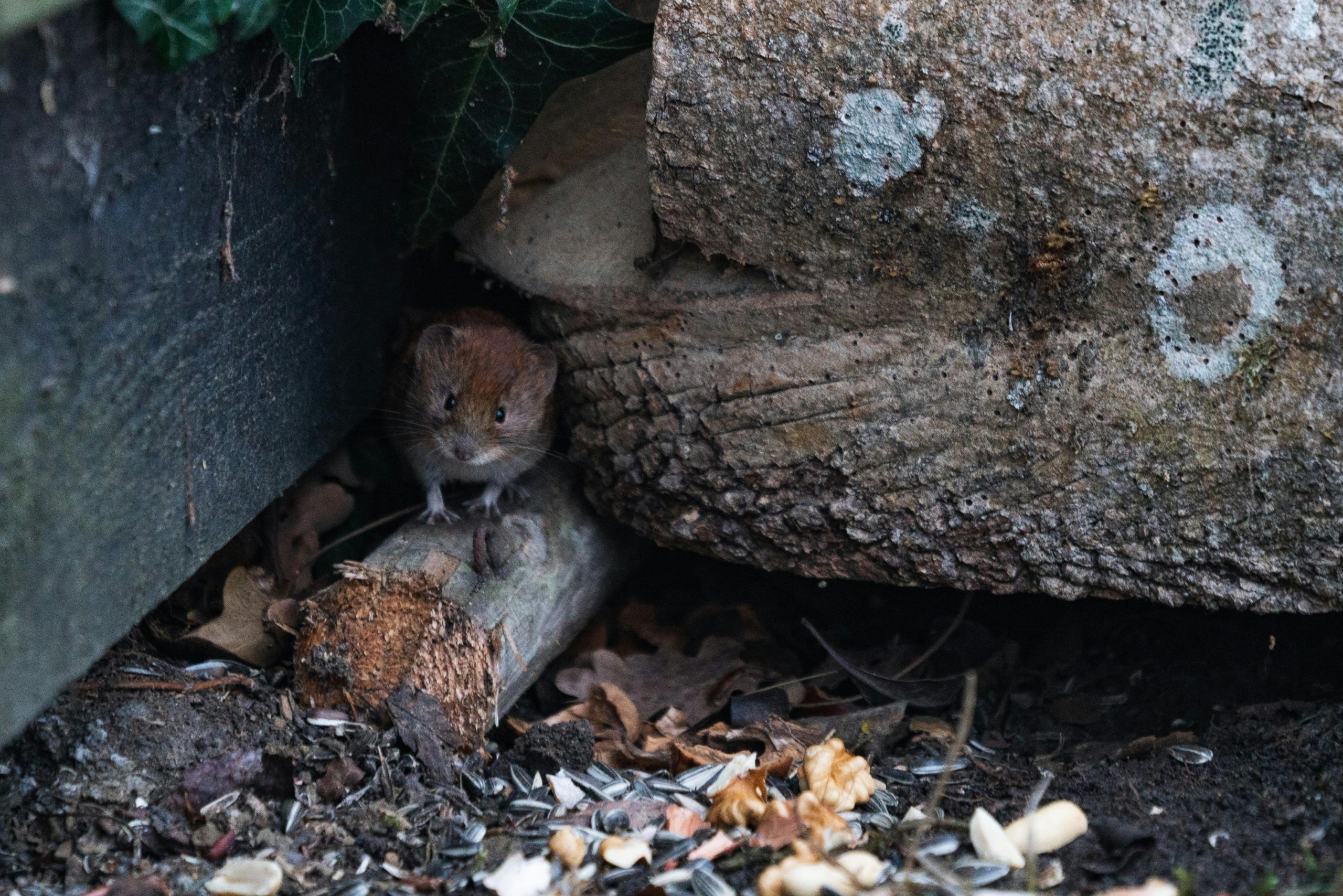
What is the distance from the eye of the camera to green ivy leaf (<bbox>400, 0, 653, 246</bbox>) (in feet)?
12.0

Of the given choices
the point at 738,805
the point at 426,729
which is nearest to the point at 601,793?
the point at 738,805

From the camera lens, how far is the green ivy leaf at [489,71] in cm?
364

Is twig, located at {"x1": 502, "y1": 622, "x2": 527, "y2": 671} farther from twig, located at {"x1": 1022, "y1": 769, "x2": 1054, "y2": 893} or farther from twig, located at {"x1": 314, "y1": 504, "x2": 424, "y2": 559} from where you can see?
twig, located at {"x1": 1022, "y1": 769, "x2": 1054, "y2": 893}

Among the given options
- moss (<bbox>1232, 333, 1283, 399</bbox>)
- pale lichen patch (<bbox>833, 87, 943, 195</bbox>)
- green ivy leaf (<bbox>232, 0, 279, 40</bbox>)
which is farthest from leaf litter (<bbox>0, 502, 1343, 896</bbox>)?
green ivy leaf (<bbox>232, 0, 279, 40</bbox>)

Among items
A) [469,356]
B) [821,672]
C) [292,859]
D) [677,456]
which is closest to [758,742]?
[821,672]

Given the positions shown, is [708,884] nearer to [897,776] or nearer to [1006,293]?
[897,776]

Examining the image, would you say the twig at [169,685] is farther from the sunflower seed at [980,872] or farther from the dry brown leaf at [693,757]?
the sunflower seed at [980,872]

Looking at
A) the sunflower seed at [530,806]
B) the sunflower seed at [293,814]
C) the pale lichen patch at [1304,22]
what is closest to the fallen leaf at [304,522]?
the sunflower seed at [293,814]

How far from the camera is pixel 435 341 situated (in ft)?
15.3

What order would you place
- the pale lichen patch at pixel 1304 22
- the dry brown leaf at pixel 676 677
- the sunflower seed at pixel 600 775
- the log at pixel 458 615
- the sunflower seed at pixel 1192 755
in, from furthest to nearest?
the dry brown leaf at pixel 676 677 < the log at pixel 458 615 < the sunflower seed at pixel 600 775 < the sunflower seed at pixel 1192 755 < the pale lichen patch at pixel 1304 22

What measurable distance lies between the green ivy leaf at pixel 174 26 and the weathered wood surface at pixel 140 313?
0.05 metres

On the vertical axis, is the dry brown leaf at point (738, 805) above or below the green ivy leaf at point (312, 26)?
below

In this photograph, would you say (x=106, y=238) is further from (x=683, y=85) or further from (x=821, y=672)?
(x=821, y=672)

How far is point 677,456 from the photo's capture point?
3930 millimetres
